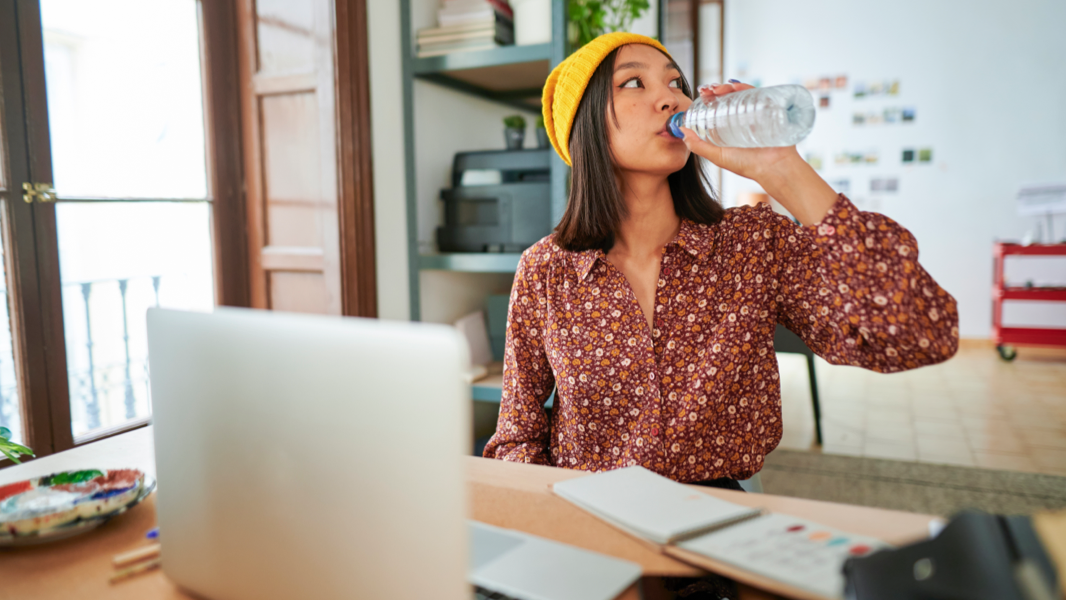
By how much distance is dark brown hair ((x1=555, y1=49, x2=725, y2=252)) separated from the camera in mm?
1188

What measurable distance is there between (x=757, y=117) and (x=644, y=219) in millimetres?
297

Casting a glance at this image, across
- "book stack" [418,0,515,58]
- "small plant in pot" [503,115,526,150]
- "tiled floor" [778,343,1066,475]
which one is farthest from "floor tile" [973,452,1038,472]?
"book stack" [418,0,515,58]

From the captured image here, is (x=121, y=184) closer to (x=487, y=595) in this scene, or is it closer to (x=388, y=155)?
(x=388, y=155)

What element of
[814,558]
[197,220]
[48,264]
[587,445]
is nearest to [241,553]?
[814,558]

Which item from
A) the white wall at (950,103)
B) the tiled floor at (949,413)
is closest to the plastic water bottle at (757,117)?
the tiled floor at (949,413)

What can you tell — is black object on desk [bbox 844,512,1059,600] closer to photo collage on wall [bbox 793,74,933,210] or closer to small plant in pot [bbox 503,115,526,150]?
small plant in pot [bbox 503,115,526,150]

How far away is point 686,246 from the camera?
3.69 ft

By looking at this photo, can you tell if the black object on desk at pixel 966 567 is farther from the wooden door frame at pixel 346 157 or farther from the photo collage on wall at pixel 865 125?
the photo collage on wall at pixel 865 125

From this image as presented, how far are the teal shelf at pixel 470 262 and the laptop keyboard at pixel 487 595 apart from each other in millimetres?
1536

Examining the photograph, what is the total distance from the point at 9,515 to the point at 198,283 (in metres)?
1.34

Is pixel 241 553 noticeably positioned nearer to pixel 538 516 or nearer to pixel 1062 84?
pixel 538 516

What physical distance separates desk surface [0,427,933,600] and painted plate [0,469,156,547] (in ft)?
0.06

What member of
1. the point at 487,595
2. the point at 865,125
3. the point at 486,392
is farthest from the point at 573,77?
the point at 865,125

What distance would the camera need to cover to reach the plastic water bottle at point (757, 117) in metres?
0.94
